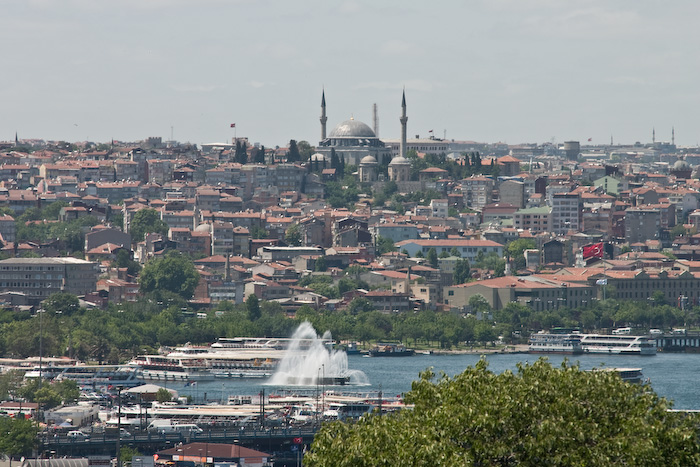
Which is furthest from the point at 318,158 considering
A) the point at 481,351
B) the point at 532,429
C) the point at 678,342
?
the point at 532,429

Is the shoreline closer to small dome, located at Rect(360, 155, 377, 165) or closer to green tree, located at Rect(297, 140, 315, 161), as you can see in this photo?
small dome, located at Rect(360, 155, 377, 165)

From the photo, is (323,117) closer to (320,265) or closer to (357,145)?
(357,145)

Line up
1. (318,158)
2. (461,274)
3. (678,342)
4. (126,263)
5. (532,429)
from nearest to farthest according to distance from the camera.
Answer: (532,429), (678,342), (126,263), (461,274), (318,158)

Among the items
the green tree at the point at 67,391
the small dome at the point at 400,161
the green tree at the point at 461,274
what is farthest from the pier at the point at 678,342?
the small dome at the point at 400,161

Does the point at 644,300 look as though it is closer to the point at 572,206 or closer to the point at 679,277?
the point at 679,277

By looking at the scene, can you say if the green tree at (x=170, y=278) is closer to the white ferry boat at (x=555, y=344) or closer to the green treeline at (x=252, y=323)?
the green treeline at (x=252, y=323)

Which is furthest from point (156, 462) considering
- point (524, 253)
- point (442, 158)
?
point (442, 158)

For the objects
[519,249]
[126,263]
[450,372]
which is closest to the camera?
[450,372]

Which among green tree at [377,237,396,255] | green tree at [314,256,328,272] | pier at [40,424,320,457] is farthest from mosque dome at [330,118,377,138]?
pier at [40,424,320,457]
